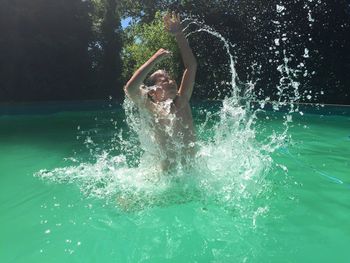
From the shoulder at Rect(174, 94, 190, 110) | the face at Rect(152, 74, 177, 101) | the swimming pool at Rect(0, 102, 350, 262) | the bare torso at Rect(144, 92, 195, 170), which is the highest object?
the face at Rect(152, 74, 177, 101)

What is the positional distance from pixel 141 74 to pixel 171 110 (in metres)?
0.80

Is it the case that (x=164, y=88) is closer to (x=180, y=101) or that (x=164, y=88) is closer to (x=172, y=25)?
(x=180, y=101)

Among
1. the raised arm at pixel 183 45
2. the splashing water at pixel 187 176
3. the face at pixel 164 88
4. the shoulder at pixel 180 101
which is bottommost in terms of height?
the splashing water at pixel 187 176

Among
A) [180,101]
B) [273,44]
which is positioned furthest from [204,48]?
[180,101]

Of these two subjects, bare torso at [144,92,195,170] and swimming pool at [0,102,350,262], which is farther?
bare torso at [144,92,195,170]

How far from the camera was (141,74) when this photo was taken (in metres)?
4.05

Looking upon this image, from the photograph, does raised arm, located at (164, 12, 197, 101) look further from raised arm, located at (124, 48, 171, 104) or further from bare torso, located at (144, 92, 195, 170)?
raised arm, located at (124, 48, 171, 104)

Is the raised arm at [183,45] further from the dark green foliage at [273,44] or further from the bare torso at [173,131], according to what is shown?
the dark green foliage at [273,44]

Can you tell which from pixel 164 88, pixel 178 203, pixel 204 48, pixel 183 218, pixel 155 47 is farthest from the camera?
pixel 204 48

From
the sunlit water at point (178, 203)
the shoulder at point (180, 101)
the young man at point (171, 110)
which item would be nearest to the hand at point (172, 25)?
the young man at point (171, 110)

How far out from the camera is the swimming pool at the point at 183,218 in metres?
3.49

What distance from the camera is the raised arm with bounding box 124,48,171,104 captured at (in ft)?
13.2

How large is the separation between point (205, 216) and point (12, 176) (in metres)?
2.88

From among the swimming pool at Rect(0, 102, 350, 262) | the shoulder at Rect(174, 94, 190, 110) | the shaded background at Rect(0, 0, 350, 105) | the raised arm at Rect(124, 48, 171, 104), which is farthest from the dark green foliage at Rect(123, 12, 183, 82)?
the raised arm at Rect(124, 48, 171, 104)
